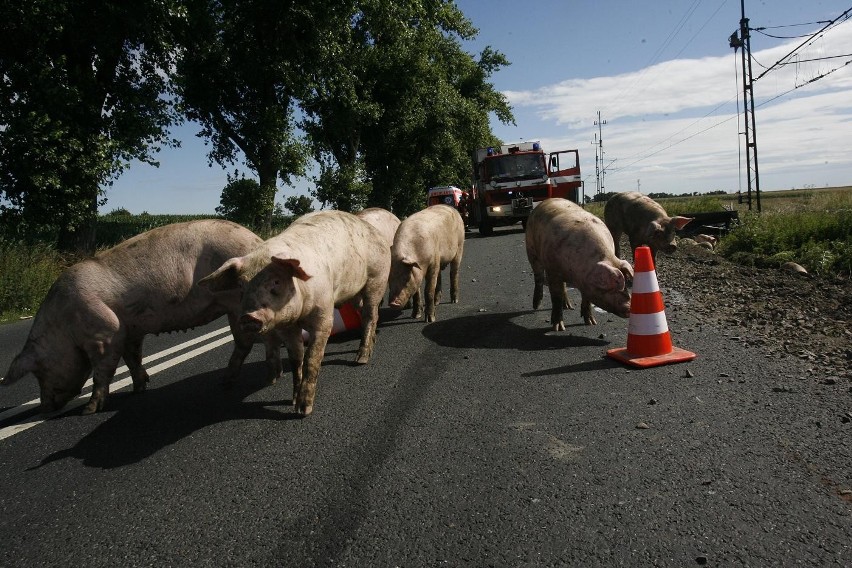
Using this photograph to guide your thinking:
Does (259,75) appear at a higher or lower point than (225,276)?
higher

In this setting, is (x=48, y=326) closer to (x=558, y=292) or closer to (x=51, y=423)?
(x=51, y=423)

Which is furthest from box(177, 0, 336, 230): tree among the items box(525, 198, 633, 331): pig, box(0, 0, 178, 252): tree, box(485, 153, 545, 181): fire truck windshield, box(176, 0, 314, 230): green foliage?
box(525, 198, 633, 331): pig

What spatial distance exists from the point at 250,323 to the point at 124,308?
173 cm

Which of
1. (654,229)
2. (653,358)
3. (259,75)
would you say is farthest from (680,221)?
(259,75)

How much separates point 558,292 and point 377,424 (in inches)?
131

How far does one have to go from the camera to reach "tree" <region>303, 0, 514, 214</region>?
2514cm

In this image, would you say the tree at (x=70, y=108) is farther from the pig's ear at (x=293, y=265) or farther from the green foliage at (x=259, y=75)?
the pig's ear at (x=293, y=265)

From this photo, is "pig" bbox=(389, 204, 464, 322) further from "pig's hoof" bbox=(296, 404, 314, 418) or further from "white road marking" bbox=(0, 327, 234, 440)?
"pig's hoof" bbox=(296, 404, 314, 418)

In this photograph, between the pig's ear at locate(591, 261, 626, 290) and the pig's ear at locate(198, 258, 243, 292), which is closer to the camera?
the pig's ear at locate(198, 258, 243, 292)

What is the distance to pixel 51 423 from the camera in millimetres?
4402

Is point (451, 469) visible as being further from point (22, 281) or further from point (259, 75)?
point (259, 75)

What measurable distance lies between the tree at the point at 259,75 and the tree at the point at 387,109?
43.2 inches

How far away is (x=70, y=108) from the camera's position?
44.6 ft

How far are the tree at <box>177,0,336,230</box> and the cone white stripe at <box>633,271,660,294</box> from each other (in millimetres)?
17314
